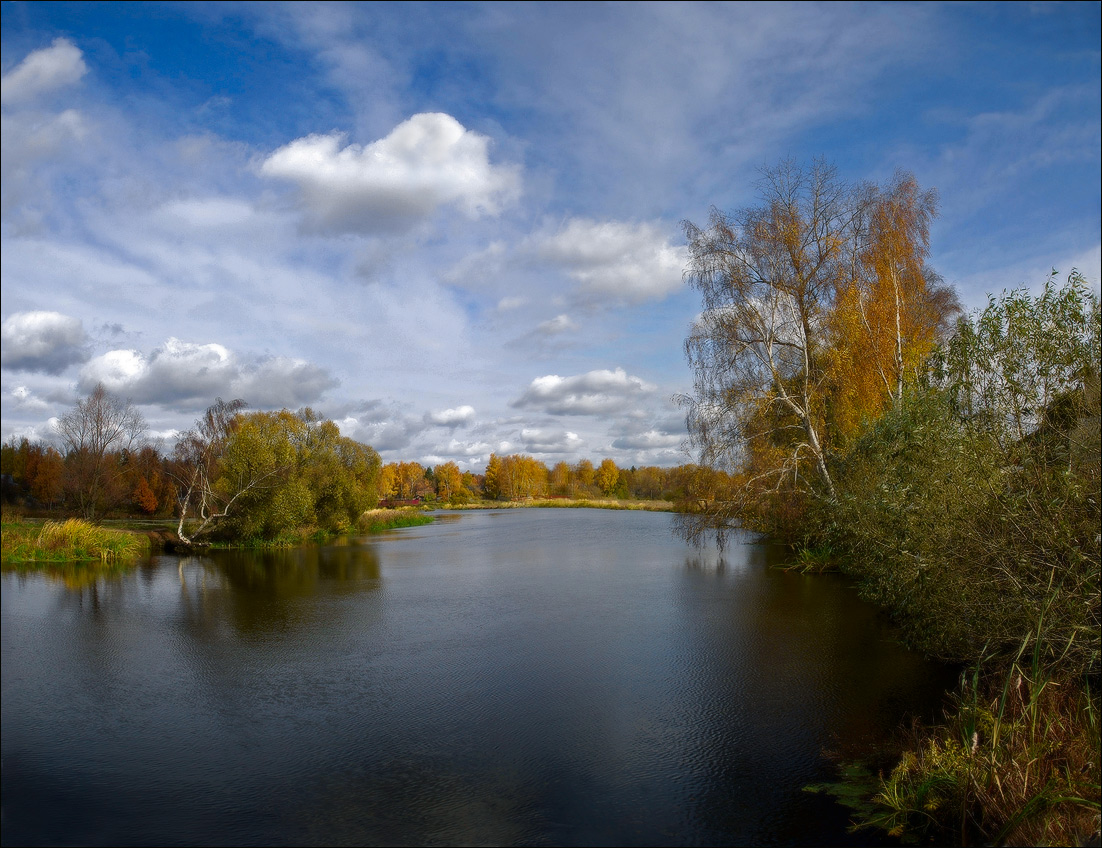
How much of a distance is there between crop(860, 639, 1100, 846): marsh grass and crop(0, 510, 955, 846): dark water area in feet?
1.69

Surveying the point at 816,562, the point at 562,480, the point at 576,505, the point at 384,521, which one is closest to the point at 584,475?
the point at 562,480

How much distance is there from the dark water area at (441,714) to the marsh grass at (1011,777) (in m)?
0.52

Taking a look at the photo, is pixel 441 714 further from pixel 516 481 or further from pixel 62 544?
pixel 516 481

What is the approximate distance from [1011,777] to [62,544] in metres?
22.8

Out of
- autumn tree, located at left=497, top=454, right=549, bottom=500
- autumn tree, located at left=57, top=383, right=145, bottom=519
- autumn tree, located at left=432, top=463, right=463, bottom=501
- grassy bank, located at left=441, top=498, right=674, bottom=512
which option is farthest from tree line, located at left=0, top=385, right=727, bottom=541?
autumn tree, located at left=432, top=463, right=463, bottom=501

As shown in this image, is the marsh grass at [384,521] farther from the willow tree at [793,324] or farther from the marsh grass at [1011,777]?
the marsh grass at [1011,777]

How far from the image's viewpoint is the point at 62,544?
19062 millimetres

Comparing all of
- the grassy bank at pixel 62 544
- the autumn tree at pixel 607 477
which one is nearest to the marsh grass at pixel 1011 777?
the grassy bank at pixel 62 544

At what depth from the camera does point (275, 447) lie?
27.9 metres

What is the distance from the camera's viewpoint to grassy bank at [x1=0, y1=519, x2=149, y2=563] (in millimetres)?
17656

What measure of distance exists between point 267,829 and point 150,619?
363 inches

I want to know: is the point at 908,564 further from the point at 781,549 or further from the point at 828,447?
the point at 781,549

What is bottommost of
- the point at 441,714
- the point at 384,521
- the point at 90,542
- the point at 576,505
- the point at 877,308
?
the point at 576,505

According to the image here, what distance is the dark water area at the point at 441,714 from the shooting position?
5.16 metres
